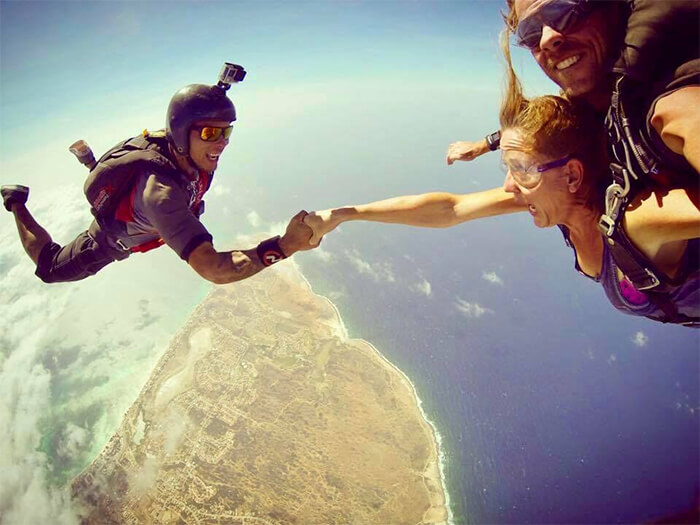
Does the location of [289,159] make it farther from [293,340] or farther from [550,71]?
[550,71]

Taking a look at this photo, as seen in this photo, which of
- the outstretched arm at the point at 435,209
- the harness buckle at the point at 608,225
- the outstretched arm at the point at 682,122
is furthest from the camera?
the outstretched arm at the point at 435,209

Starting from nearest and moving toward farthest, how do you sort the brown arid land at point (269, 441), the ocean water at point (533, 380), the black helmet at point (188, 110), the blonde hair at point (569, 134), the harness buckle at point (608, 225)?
the harness buckle at point (608, 225)
the blonde hair at point (569, 134)
the black helmet at point (188, 110)
the brown arid land at point (269, 441)
the ocean water at point (533, 380)

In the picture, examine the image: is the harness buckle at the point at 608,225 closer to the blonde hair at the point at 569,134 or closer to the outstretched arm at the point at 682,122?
the outstretched arm at the point at 682,122

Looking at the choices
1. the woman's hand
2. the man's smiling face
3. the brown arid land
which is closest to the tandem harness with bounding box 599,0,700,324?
the man's smiling face

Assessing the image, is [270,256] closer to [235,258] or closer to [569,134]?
[235,258]

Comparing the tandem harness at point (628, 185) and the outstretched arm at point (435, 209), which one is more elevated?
the outstretched arm at point (435, 209)

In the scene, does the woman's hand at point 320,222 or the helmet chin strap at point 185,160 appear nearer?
the woman's hand at point 320,222

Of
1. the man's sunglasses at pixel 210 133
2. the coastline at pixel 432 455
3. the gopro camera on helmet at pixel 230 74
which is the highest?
the gopro camera on helmet at pixel 230 74

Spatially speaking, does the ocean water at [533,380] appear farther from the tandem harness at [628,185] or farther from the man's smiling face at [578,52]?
the man's smiling face at [578,52]

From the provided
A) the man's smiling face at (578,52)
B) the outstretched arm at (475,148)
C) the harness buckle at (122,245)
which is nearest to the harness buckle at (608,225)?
the man's smiling face at (578,52)

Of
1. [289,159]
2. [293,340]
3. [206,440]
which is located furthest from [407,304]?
[289,159]
